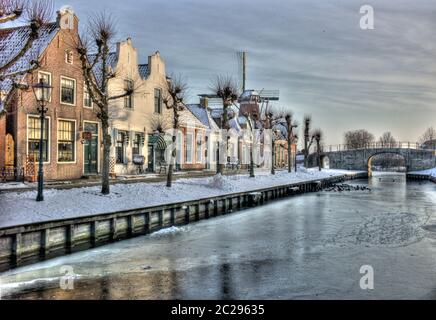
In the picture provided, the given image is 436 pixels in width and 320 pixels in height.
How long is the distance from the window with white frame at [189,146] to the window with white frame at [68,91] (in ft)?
56.1

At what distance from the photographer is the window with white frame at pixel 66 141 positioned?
26.6 meters

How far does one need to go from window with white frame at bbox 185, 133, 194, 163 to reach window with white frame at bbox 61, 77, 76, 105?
674 inches

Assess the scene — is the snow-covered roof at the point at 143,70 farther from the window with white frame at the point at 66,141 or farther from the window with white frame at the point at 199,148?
the window with white frame at the point at 199,148

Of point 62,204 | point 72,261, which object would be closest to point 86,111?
point 62,204

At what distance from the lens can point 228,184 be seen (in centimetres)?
3106

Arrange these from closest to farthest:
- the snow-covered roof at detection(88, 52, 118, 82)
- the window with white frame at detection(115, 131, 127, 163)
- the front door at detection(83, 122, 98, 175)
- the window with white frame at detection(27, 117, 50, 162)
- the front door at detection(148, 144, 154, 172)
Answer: the window with white frame at detection(27, 117, 50, 162) < the front door at detection(83, 122, 98, 175) < the snow-covered roof at detection(88, 52, 118, 82) < the window with white frame at detection(115, 131, 127, 163) < the front door at detection(148, 144, 154, 172)

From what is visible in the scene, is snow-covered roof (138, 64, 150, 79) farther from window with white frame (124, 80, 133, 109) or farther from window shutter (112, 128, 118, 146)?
window shutter (112, 128, 118, 146)

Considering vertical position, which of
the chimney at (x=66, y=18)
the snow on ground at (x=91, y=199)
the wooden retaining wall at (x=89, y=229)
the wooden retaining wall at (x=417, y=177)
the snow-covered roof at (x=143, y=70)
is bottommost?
the wooden retaining wall at (x=417, y=177)

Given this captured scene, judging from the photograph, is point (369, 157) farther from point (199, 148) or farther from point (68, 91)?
point (68, 91)

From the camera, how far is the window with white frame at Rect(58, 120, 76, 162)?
87.4ft

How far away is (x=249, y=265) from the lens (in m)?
13.4

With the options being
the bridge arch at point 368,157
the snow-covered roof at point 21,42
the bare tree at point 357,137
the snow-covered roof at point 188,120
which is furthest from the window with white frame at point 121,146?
the bare tree at point 357,137

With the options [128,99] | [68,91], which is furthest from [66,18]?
[128,99]

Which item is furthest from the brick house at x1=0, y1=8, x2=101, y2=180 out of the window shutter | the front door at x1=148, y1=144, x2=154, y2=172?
the front door at x1=148, y1=144, x2=154, y2=172
